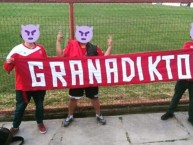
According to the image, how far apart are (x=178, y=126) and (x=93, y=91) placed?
4.99ft

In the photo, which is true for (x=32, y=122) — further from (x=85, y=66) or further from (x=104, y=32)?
(x=104, y=32)

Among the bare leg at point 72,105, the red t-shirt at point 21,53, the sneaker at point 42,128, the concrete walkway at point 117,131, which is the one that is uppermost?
the red t-shirt at point 21,53

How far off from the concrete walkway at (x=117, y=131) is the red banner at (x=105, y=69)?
2.36ft

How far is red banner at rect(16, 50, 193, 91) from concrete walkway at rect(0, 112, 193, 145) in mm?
719

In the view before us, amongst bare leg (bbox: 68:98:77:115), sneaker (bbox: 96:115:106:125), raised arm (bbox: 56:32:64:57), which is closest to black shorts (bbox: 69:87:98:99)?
bare leg (bbox: 68:98:77:115)

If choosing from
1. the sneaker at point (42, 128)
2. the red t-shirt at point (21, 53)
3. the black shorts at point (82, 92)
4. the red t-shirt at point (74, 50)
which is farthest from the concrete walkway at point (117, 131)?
the red t-shirt at point (74, 50)

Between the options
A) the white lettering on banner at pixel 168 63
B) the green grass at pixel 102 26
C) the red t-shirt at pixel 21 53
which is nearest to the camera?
the red t-shirt at pixel 21 53

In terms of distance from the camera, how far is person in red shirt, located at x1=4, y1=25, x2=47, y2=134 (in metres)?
5.13

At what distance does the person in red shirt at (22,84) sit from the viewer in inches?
202

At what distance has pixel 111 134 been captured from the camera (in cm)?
542

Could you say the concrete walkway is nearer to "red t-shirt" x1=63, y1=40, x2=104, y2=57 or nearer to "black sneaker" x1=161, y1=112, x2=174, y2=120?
"black sneaker" x1=161, y1=112, x2=174, y2=120

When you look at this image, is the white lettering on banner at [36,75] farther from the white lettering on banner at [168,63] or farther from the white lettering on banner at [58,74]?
the white lettering on banner at [168,63]

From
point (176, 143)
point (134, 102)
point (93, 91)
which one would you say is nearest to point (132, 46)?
point (134, 102)

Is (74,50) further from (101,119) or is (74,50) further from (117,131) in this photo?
(117,131)
